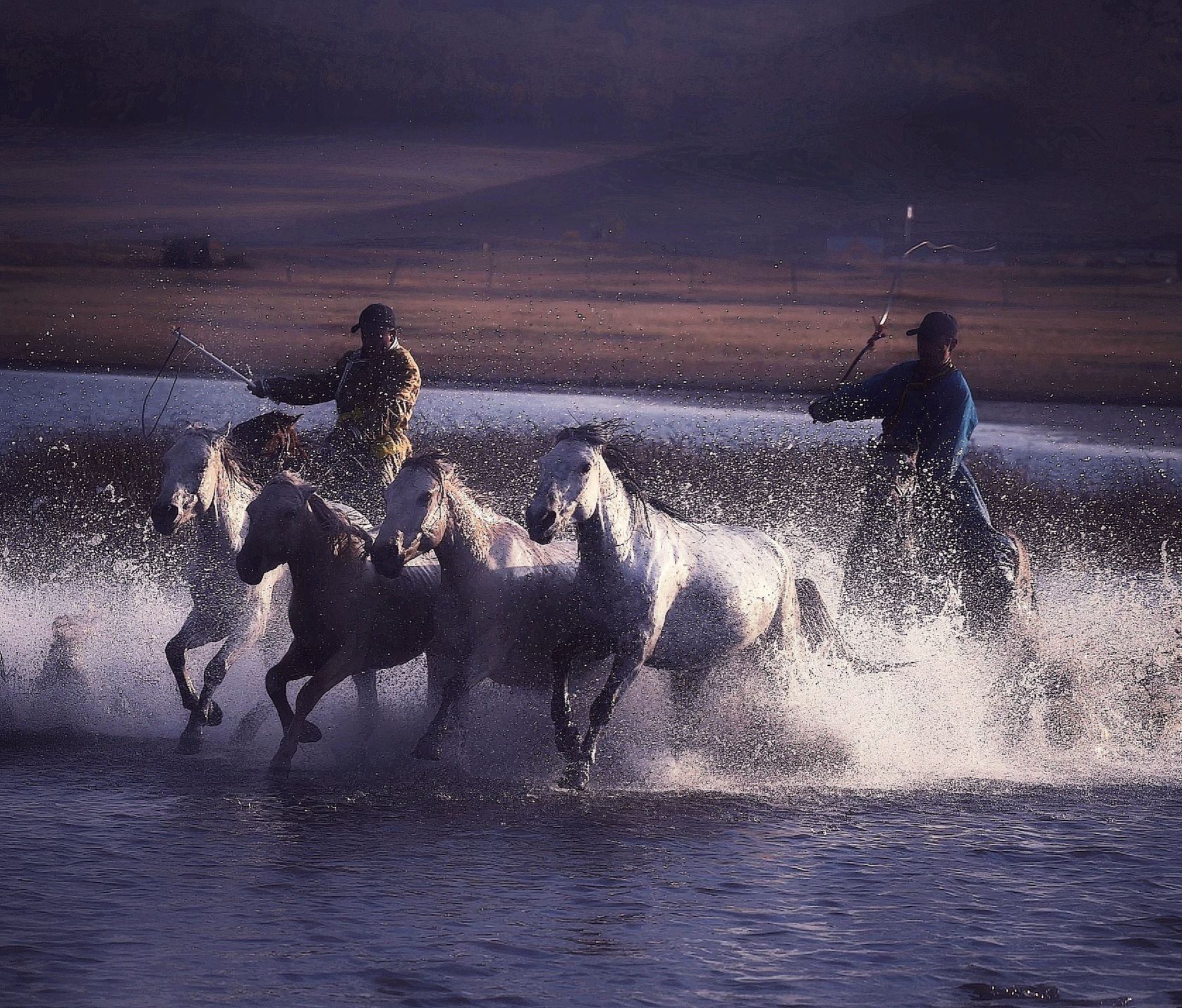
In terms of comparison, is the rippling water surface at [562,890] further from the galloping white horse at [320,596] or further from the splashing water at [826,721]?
the galloping white horse at [320,596]

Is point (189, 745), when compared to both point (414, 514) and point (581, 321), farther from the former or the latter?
point (581, 321)

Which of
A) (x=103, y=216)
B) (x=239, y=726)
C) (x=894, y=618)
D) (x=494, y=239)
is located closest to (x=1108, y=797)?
(x=894, y=618)

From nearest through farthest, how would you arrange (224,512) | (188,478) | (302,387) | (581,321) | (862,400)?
(188,478)
(862,400)
(224,512)
(302,387)
(581,321)

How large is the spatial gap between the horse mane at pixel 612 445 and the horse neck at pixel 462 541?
23.4 inches

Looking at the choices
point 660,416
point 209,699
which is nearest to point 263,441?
point 209,699

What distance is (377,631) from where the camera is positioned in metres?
9.63

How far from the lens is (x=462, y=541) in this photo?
9.12 meters

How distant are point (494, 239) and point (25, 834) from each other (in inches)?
2297

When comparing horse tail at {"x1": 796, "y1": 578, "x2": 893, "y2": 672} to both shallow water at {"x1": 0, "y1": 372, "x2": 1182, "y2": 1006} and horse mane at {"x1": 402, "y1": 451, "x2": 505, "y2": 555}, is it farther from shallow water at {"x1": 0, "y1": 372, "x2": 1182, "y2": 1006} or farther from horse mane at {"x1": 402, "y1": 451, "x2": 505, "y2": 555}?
horse mane at {"x1": 402, "y1": 451, "x2": 505, "y2": 555}

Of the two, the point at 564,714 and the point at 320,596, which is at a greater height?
the point at 320,596

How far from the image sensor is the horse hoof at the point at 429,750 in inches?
355

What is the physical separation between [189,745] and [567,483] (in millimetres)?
2794

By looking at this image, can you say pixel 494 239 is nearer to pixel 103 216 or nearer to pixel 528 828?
→ pixel 103 216

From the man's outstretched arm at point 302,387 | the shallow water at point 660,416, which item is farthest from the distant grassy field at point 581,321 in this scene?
the man's outstretched arm at point 302,387
